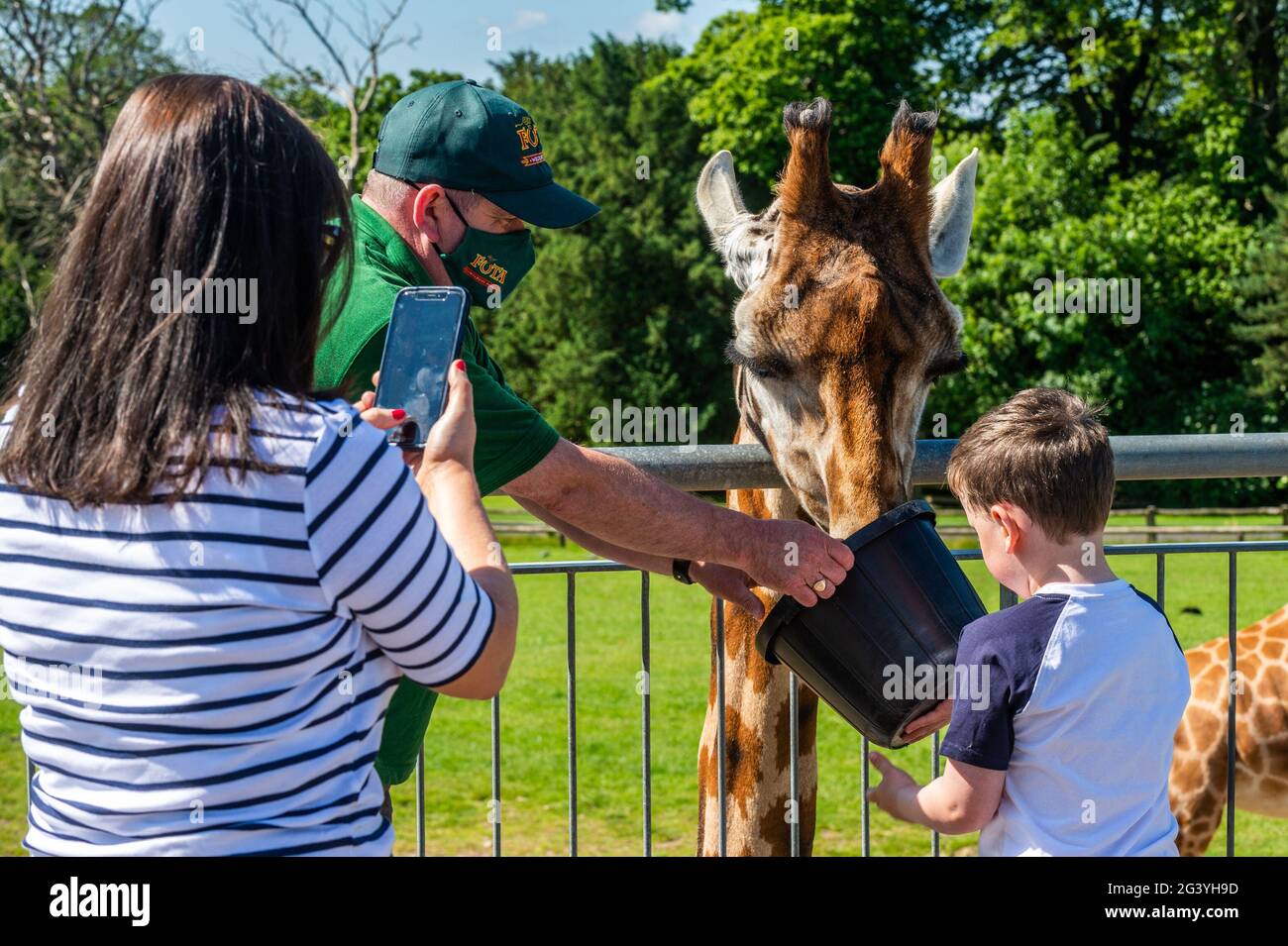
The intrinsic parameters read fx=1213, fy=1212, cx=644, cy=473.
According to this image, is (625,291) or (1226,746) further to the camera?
(625,291)

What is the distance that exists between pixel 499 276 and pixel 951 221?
1315mm

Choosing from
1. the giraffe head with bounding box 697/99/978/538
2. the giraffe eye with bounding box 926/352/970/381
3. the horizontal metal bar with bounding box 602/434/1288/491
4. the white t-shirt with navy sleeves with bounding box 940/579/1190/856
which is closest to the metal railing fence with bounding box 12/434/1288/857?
the horizontal metal bar with bounding box 602/434/1288/491

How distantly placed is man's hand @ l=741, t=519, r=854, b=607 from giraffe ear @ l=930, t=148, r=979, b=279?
38.1 inches

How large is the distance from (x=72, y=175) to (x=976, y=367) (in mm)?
18897

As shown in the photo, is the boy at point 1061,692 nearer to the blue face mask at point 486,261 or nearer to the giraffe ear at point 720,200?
the blue face mask at point 486,261

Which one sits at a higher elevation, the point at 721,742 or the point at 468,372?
the point at 468,372

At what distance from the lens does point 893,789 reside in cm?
242

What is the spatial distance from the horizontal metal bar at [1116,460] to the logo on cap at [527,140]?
0.72 meters

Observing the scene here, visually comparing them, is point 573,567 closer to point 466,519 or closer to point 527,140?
point 527,140

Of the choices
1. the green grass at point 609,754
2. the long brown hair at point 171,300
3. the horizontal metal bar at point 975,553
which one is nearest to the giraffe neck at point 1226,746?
the green grass at point 609,754

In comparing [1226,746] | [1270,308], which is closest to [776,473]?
[1226,746]

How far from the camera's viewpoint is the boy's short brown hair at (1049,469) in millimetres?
2324

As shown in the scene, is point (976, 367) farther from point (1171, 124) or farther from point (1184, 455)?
point (1184, 455)
